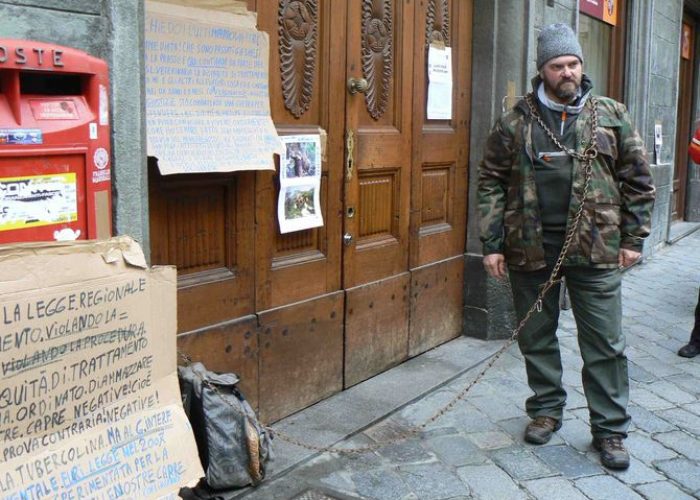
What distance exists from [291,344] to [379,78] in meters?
1.59

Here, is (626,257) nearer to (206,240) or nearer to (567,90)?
(567,90)

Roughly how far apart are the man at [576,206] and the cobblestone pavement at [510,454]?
6.1 inches

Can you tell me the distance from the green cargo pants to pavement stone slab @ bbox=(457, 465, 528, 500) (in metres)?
0.53

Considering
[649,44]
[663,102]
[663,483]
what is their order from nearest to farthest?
[663,483] → [649,44] → [663,102]

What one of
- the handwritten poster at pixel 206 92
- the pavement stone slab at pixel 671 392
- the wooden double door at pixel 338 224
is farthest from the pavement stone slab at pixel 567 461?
the handwritten poster at pixel 206 92

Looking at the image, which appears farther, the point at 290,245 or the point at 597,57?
the point at 597,57

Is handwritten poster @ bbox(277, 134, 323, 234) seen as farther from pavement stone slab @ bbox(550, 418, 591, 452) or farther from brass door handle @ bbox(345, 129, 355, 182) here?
pavement stone slab @ bbox(550, 418, 591, 452)

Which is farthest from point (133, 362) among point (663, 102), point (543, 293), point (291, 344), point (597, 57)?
point (663, 102)

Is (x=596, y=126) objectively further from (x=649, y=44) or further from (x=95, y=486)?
(x=649, y=44)

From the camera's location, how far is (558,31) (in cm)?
367

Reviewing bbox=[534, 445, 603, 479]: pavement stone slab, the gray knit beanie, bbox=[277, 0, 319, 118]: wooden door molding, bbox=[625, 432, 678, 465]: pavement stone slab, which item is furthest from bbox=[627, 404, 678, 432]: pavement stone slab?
bbox=[277, 0, 319, 118]: wooden door molding

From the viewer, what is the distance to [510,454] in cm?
380

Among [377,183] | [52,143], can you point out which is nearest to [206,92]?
[52,143]

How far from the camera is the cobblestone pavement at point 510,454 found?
11.3 feet
